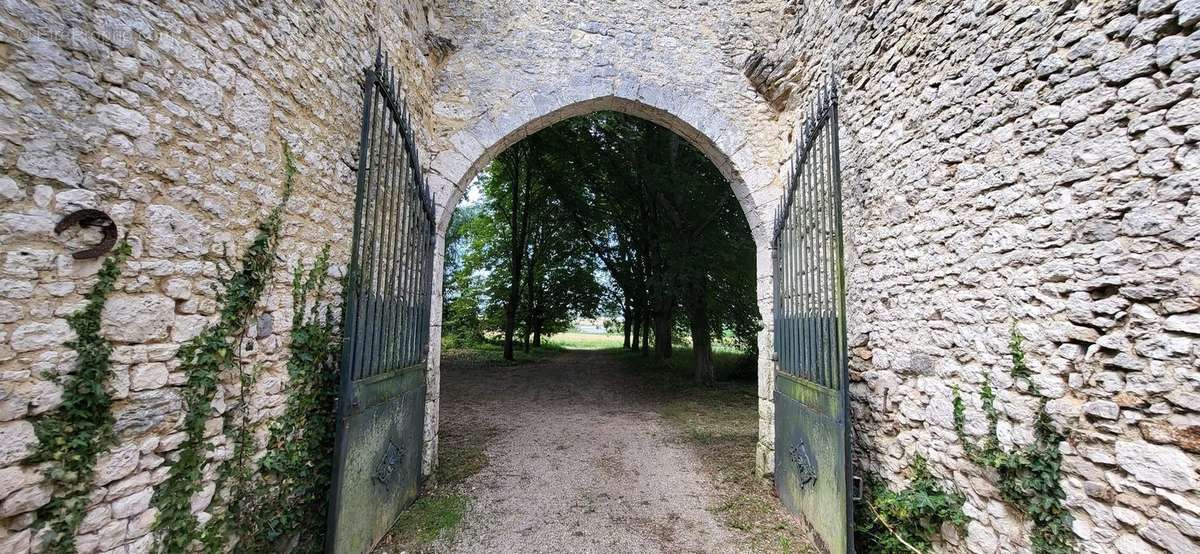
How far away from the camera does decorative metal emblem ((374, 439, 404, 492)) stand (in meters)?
2.95

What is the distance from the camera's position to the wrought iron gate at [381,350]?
2529 mm

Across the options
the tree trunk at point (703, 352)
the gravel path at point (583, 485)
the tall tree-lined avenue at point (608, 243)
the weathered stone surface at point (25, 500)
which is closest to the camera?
the weathered stone surface at point (25, 500)

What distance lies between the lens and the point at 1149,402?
1689 millimetres

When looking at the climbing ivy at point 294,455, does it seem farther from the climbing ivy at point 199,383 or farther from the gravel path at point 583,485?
the gravel path at point 583,485

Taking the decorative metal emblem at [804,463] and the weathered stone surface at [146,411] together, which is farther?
the decorative metal emblem at [804,463]

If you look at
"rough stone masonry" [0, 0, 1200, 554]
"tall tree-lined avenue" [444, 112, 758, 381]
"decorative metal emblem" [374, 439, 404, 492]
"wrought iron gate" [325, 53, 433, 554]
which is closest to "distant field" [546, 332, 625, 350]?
Answer: "tall tree-lined avenue" [444, 112, 758, 381]

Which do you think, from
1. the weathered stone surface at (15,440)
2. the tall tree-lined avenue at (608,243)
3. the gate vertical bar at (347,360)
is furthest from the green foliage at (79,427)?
the tall tree-lined avenue at (608,243)

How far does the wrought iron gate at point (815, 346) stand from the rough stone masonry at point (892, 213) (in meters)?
0.31

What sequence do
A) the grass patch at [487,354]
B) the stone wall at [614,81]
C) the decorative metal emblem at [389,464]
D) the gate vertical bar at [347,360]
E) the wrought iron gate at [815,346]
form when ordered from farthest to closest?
the grass patch at [487,354] → the stone wall at [614,81] → the decorative metal emblem at [389,464] → the wrought iron gate at [815,346] → the gate vertical bar at [347,360]

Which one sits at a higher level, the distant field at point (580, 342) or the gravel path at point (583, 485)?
the gravel path at point (583, 485)

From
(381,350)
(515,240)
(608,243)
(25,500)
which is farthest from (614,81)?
(515,240)

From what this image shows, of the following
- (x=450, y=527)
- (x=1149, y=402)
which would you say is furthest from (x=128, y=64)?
(x=1149, y=402)

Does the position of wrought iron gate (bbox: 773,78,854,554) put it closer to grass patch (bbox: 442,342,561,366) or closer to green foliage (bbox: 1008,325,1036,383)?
green foliage (bbox: 1008,325,1036,383)

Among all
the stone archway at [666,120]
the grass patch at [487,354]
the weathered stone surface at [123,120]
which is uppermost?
the stone archway at [666,120]
